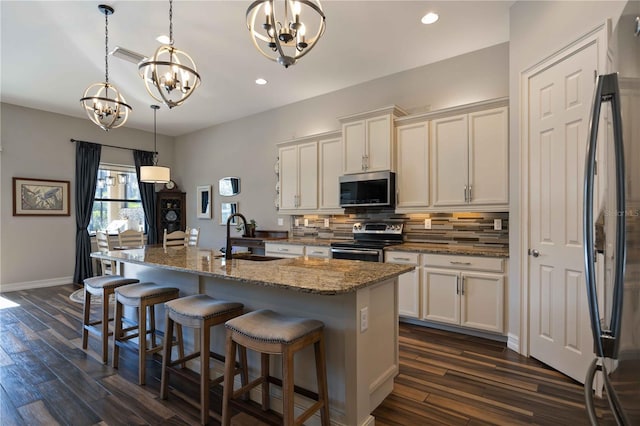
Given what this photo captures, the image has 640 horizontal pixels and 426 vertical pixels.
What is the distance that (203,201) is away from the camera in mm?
6973

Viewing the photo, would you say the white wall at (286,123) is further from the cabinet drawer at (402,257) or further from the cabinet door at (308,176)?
the cabinet drawer at (402,257)

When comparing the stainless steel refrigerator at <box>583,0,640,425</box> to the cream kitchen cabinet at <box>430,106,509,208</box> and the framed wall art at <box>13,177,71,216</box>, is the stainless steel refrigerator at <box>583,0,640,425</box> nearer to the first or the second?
the cream kitchen cabinet at <box>430,106,509,208</box>

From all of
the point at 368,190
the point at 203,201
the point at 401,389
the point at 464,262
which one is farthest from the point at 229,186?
the point at 401,389

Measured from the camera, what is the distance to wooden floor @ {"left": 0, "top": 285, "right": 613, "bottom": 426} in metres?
1.94

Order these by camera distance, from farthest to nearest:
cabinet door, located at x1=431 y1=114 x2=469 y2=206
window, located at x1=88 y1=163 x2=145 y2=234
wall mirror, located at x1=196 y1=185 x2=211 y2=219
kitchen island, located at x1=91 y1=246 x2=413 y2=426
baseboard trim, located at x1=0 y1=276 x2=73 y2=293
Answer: wall mirror, located at x1=196 y1=185 x2=211 y2=219, window, located at x1=88 y1=163 x2=145 y2=234, baseboard trim, located at x1=0 y1=276 x2=73 y2=293, cabinet door, located at x1=431 y1=114 x2=469 y2=206, kitchen island, located at x1=91 y1=246 x2=413 y2=426

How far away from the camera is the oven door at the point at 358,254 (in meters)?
3.67

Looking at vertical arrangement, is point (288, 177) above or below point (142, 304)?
above

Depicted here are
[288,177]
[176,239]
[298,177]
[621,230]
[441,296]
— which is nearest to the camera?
[621,230]

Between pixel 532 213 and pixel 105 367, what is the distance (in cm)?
380

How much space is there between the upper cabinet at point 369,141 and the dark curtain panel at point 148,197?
4.92 m

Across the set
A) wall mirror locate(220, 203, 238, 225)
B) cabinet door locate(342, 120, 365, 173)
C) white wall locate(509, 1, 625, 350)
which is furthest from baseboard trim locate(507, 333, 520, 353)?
wall mirror locate(220, 203, 238, 225)

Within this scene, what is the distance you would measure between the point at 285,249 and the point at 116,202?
14.3 ft

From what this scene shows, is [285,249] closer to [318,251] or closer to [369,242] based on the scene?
[318,251]

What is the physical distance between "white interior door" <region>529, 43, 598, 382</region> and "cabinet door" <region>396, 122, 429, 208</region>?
1.10m
